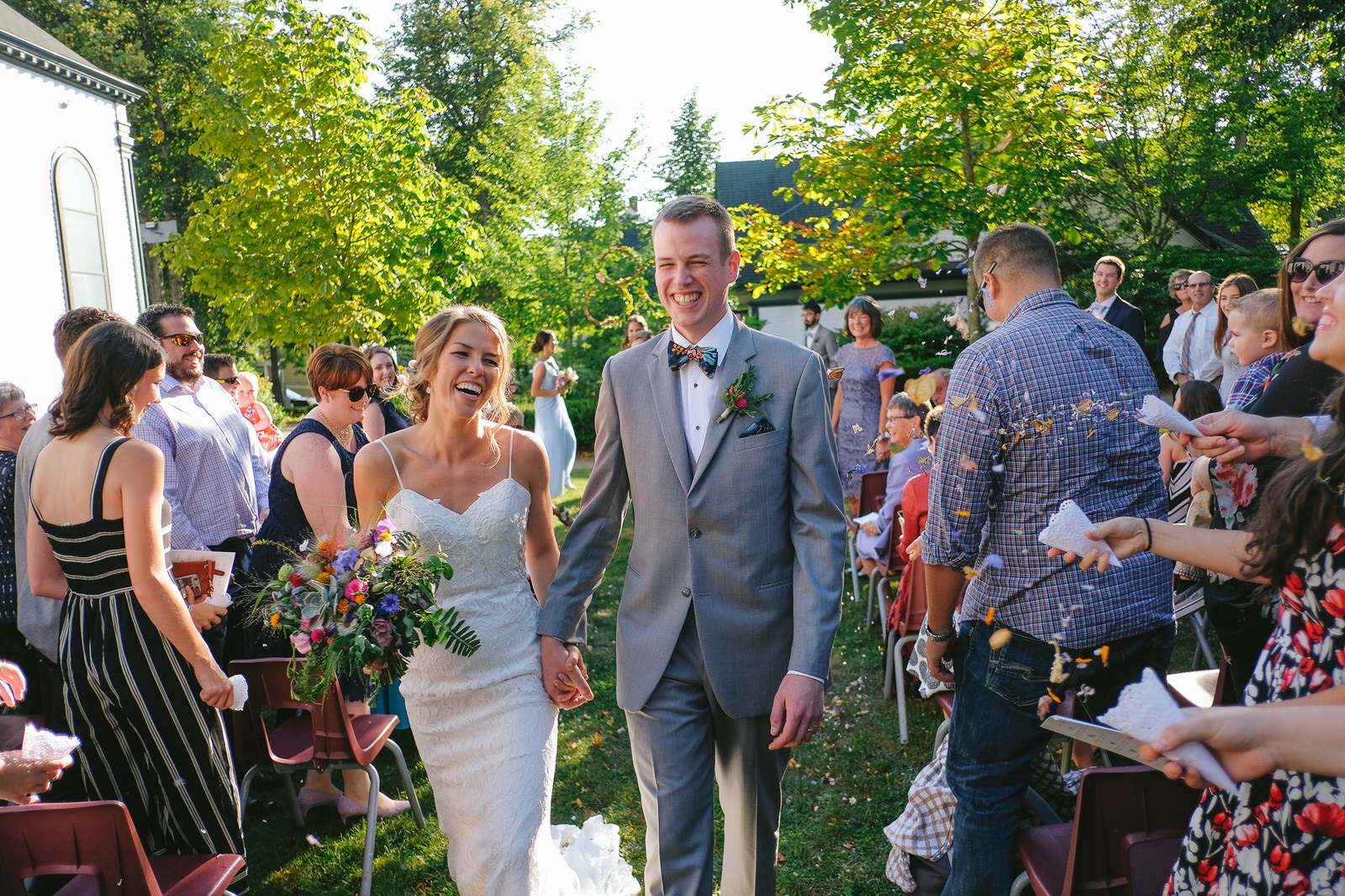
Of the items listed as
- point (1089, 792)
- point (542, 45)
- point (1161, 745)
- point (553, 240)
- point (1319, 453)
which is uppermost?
point (542, 45)

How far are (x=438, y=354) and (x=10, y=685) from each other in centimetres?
175

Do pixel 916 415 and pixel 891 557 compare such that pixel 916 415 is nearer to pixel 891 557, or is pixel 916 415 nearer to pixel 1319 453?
pixel 891 557

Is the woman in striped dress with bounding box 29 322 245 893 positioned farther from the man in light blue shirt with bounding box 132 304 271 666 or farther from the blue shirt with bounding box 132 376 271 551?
the blue shirt with bounding box 132 376 271 551

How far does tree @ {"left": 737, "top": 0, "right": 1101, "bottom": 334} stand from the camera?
9.71m

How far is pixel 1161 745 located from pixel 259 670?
3.70 metres

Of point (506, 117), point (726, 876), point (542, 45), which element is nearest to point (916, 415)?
point (726, 876)

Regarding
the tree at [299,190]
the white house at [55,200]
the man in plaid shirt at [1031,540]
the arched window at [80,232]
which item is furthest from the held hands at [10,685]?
the arched window at [80,232]

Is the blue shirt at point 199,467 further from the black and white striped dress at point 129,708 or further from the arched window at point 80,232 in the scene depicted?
the arched window at point 80,232

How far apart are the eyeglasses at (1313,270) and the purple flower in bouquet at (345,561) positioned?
3.52m

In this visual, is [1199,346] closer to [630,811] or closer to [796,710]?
[630,811]

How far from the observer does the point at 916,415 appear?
7105 millimetres

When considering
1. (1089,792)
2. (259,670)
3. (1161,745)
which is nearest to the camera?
(1161,745)

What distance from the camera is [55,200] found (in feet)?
53.7

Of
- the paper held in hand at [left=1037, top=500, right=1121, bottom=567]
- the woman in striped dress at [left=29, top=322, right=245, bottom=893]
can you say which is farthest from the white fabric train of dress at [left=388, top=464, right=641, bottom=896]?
the paper held in hand at [left=1037, top=500, right=1121, bottom=567]
